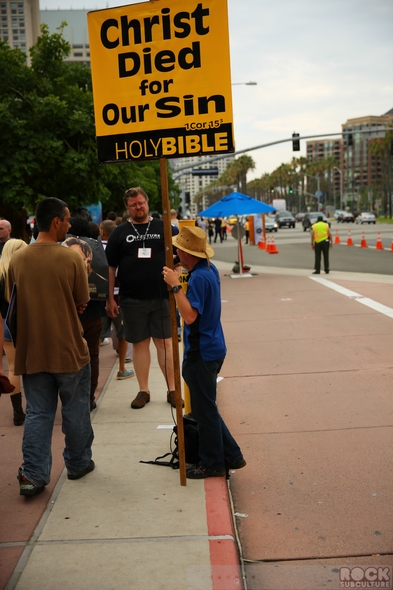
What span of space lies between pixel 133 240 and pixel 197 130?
79.2 inches

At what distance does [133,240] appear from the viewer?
6422 millimetres

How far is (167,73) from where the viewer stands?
15.1 ft

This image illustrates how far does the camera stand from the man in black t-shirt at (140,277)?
6.41 metres

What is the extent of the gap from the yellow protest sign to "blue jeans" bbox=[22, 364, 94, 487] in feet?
5.30

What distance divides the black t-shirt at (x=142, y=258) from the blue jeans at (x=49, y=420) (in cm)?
176

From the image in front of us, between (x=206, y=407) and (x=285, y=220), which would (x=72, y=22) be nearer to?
(x=285, y=220)

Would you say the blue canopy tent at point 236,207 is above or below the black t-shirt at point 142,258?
above

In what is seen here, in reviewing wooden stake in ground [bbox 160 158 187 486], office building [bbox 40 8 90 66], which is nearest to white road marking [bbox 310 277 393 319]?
wooden stake in ground [bbox 160 158 187 486]

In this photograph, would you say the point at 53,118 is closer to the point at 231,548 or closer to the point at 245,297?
the point at 245,297

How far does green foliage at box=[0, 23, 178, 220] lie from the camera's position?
52.7ft

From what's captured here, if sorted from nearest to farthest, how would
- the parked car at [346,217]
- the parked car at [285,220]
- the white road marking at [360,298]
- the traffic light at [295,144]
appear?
the white road marking at [360,298] < the traffic light at [295,144] < the parked car at [285,220] < the parked car at [346,217]

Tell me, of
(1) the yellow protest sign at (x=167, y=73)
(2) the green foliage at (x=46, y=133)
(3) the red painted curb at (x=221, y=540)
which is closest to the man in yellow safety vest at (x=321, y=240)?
(2) the green foliage at (x=46, y=133)

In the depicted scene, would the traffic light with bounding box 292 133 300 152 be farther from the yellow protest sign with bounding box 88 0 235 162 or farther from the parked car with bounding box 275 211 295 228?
the parked car with bounding box 275 211 295 228

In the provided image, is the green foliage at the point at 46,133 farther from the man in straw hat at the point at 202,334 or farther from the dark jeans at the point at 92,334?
the man in straw hat at the point at 202,334
